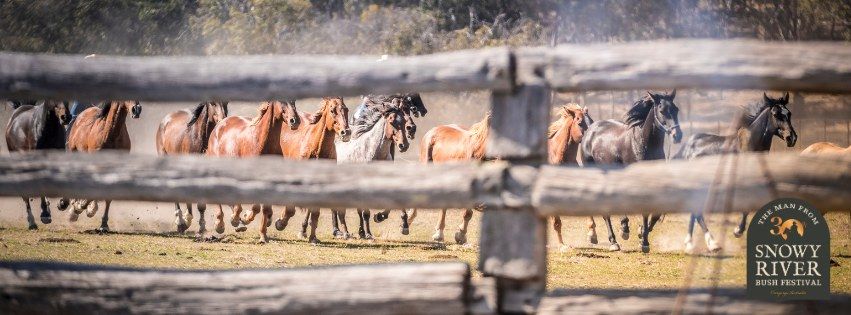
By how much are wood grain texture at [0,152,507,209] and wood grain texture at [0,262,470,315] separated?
13.4 inches

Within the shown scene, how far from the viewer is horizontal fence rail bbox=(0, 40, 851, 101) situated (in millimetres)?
4711

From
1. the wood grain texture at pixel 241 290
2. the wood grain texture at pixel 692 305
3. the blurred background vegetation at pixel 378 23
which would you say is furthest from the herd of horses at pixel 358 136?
the blurred background vegetation at pixel 378 23

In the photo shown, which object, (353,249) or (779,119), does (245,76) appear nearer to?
(353,249)

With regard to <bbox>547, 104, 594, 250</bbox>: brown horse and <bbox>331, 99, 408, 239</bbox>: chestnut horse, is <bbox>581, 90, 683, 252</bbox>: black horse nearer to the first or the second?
<bbox>547, 104, 594, 250</bbox>: brown horse

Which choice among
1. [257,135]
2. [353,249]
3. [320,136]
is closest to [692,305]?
[353,249]

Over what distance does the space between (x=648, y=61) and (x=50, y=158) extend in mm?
2958

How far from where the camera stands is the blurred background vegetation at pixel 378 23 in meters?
42.2

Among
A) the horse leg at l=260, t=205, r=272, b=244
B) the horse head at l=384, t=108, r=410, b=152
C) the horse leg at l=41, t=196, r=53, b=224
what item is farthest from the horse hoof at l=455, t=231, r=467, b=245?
the horse leg at l=41, t=196, r=53, b=224

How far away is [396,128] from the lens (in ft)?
53.9

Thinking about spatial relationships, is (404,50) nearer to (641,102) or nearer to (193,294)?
(641,102)

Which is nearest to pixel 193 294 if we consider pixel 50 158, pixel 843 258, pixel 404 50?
pixel 50 158

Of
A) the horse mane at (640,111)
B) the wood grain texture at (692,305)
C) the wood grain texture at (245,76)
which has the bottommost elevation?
the wood grain texture at (692,305)

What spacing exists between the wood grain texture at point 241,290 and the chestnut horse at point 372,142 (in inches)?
425

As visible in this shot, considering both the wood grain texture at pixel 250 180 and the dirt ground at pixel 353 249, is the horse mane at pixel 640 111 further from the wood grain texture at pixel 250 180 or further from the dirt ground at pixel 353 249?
the wood grain texture at pixel 250 180
